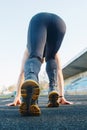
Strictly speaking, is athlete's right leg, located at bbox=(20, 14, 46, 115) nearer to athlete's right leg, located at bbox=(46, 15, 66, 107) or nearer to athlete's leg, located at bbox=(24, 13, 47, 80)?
athlete's leg, located at bbox=(24, 13, 47, 80)

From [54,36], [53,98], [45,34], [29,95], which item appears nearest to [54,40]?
[54,36]

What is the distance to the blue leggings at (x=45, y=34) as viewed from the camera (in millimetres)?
2336

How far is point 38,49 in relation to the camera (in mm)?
2314

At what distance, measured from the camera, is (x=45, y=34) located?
2463mm

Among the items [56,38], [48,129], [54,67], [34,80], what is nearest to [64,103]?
[54,67]

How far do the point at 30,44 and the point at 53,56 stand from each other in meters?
0.54

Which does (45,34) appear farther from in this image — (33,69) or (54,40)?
(33,69)

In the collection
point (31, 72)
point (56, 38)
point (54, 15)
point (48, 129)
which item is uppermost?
point (54, 15)

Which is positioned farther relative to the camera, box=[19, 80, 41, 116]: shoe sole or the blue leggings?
the blue leggings

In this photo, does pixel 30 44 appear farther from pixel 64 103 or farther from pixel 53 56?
pixel 64 103

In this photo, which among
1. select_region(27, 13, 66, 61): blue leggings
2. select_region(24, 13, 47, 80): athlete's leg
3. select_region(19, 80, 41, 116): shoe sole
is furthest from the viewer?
select_region(27, 13, 66, 61): blue leggings

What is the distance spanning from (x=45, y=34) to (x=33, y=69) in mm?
428

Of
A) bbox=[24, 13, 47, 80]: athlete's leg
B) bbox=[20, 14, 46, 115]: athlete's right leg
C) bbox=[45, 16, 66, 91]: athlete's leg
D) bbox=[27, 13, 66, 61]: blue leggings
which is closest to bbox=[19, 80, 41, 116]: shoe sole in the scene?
bbox=[20, 14, 46, 115]: athlete's right leg

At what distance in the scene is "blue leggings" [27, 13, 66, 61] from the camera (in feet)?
7.66
